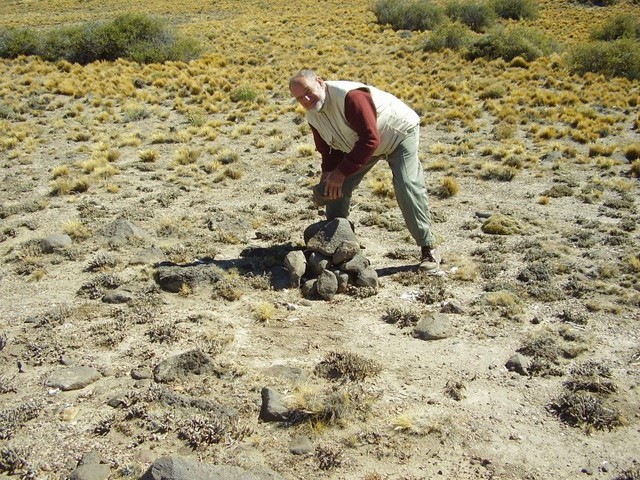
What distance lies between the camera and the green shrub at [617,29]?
92.1ft

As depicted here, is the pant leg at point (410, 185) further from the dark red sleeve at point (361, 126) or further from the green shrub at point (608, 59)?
the green shrub at point (608, 59)

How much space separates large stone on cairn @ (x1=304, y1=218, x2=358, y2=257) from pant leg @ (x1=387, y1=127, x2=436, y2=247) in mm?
599

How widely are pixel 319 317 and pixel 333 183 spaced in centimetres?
124

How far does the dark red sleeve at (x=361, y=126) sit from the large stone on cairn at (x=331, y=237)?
2.38 feet

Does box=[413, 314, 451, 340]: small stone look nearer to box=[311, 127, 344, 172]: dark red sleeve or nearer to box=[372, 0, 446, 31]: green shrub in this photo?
box=[311, 127, 344, 172]: dark red sleeve

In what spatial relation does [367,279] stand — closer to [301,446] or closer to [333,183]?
[333,183]

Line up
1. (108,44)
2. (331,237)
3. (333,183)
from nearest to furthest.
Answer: (333,183) < (331,237) < (108,44)

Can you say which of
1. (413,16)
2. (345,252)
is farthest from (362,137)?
(413,16)

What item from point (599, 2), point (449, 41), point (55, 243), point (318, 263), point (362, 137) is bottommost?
point (55, 243)

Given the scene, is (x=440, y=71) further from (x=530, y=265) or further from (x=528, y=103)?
(x=530, y=265)

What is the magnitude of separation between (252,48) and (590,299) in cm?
2529

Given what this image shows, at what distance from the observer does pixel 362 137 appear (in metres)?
5.07

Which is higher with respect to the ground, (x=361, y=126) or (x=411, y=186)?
(x=361, y=126)

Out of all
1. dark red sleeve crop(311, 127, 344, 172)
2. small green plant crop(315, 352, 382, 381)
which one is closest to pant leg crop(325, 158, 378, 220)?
dark red sleeve crop(311, 127, 344, 172)
